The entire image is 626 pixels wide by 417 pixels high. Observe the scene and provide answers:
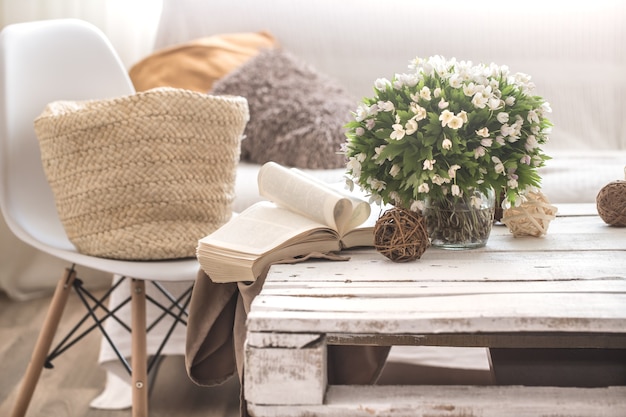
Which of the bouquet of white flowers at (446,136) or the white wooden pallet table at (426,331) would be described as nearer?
the white wooden pallet table at (426,331)

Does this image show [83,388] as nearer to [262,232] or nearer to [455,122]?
[262,232]

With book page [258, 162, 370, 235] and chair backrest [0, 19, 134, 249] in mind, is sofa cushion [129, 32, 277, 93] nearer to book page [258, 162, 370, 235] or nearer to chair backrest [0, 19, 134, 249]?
chair backrest [0, 19, 134, 249]

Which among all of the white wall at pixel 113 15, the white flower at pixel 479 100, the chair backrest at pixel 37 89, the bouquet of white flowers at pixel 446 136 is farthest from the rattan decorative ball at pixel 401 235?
the white wall at pixel 113 15

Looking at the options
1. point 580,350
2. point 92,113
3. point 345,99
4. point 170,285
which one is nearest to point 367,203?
point 580,350

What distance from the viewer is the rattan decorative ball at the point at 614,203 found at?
1328 mm

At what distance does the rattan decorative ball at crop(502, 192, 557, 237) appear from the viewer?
1.27 metres

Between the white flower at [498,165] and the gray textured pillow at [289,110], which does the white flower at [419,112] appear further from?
the gray textured pillow at [289,110]

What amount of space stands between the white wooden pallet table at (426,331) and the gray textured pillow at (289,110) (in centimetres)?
116

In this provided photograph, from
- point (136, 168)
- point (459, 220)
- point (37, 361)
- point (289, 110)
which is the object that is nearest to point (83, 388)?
point (37, 361)

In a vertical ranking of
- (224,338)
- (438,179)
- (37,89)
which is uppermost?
(438,179)

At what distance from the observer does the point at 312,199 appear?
3.92 ft

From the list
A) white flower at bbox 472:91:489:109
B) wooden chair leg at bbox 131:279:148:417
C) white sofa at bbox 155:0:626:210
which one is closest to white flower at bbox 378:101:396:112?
white flower at bbox 472:91:489:109

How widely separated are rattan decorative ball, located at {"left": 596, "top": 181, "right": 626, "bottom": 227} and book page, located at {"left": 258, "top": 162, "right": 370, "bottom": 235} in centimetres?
39

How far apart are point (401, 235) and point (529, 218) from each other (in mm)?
258
